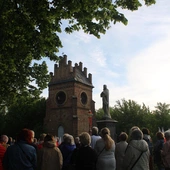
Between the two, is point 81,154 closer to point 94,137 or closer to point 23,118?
point 94,137

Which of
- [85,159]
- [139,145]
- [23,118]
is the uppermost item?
[23,118]

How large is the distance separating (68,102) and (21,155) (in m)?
25.7

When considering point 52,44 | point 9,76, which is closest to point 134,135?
point 52,44

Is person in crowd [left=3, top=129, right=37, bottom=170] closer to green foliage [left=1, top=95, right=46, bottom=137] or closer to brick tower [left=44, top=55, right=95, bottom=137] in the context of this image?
brick tower [left=44, top=55, right=95, bottom=137]

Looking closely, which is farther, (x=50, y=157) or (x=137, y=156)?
(x=50, y=157)

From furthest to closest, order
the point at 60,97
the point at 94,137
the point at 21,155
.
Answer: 1. the point at 60,97
2. the point at 94,137
3. the point at 21,155

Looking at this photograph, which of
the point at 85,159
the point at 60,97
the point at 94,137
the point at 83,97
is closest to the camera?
the point at 85,159

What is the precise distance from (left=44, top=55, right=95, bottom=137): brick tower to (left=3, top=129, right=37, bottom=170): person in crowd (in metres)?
23.9

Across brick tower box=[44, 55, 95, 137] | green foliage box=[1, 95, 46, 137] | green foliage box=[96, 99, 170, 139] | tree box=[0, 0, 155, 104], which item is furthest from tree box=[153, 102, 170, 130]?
tree box=[0, 0, 155, 104]

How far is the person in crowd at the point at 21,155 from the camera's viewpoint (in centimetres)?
454

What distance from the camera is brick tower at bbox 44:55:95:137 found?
1156 inches

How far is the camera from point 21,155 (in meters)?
4.57

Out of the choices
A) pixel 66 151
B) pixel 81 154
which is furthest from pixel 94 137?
pixel 81 154

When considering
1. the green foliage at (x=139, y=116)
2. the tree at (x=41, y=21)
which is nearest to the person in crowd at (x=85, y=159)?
the tree at (x=41, y=21)
